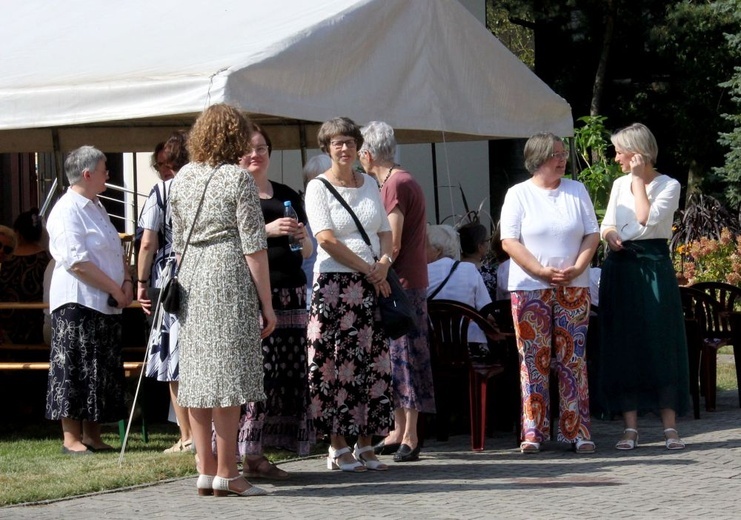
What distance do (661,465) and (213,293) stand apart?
107 inches

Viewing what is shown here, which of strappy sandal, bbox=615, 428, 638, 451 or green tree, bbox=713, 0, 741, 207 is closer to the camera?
strappy sandal, bbox=615, 428, 638, 451

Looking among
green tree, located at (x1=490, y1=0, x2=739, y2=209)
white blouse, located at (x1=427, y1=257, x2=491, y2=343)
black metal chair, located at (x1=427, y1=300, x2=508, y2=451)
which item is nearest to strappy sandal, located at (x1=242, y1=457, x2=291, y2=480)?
black metal chair, located at (x1=427, y1=300, x2=508, y2=451)

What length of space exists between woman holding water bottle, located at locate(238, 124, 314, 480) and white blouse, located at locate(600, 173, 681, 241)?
2124 millimetres

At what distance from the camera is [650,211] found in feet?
26.5

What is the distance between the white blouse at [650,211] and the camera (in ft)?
26.5

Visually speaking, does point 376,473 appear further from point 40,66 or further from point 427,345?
point 40,66

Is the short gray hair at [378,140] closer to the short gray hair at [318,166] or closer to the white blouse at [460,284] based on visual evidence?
the short gray hair at [318,166]

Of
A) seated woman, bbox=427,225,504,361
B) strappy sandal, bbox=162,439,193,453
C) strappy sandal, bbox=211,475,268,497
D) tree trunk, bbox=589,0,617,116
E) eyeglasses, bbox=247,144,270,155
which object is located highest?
tree trunk, bbox=589,0,617,116

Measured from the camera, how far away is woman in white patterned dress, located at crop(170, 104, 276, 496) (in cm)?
639

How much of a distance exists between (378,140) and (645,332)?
200cm

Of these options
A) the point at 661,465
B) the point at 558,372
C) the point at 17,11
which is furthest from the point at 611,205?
the point at 17,11

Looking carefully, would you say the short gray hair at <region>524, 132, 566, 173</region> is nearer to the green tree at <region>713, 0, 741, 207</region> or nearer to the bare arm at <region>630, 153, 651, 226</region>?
the bare arm at <region>630, 153, 651, 226</region>

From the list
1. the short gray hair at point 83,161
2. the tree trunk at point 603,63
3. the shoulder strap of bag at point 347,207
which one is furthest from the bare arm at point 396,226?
the tree trunk at point 603,63

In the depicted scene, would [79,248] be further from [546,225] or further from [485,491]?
[485,491]
